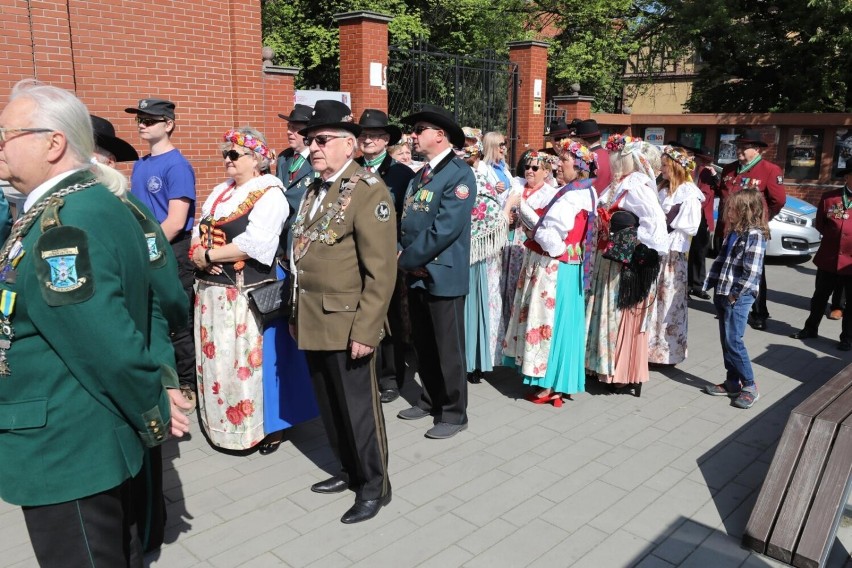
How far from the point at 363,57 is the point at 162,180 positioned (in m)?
6.44

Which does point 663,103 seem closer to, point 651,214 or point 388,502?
point 651,214

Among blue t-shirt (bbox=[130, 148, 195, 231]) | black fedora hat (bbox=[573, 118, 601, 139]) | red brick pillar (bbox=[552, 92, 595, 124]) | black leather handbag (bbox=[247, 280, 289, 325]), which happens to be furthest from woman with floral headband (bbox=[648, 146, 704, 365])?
red brick pillar (bbox=[552, 92, 595, 124])

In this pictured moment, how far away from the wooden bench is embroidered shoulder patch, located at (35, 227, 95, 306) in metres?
3.22

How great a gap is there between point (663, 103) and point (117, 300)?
33782mm

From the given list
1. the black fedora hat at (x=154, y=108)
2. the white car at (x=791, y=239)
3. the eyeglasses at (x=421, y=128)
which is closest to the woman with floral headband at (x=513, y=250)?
the eyeglasses at (x=421, y=128)

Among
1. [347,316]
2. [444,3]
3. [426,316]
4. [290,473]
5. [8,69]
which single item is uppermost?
[444,3]

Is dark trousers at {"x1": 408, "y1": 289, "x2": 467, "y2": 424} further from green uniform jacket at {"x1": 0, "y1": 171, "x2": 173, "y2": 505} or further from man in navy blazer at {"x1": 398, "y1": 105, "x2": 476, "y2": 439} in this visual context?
green uniform jacket at {"x1": 0, "y1": 171, "x2": 173, "y2": 505}

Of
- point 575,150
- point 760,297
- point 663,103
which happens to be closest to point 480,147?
point 575,150

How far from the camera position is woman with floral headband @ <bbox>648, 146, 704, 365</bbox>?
20.2 ft

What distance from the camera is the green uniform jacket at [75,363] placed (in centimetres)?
203

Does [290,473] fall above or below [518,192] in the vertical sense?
below

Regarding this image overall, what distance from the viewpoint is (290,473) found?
4227 mm

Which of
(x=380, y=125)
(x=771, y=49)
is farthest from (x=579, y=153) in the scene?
(x=771, y=49)

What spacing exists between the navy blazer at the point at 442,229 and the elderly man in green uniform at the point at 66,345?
2.31 m
